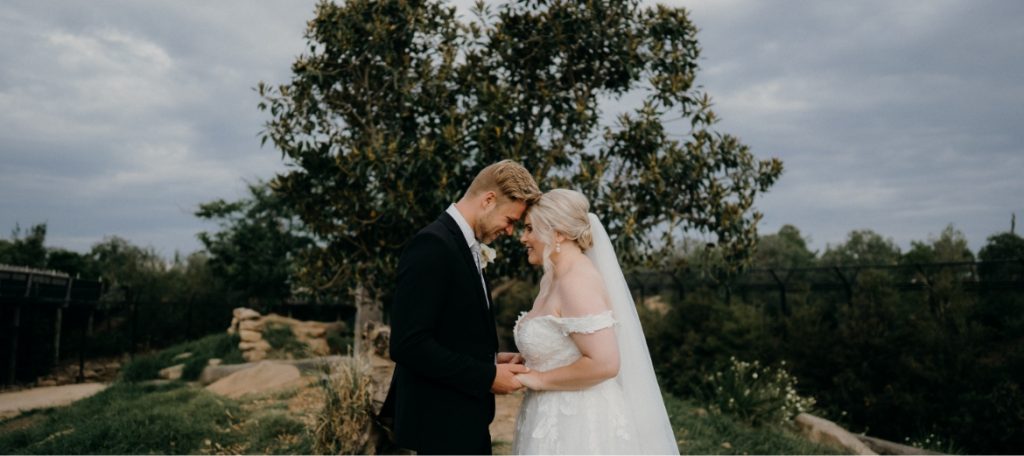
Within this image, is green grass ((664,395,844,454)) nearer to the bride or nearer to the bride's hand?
the bride

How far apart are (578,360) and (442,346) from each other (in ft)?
2.53

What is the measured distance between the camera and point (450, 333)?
10.2 feet

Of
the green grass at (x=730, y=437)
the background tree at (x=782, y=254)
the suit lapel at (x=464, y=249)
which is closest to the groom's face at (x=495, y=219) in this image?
the suit lapel at (x=464, y=249)

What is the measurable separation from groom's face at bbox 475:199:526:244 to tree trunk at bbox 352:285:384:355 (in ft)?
21.4

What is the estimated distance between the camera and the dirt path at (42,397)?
1253cm

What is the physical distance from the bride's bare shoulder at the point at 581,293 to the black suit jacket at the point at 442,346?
0.44 meters

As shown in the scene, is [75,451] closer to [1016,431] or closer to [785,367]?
[785,367]

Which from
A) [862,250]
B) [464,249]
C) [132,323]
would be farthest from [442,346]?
[862,250]

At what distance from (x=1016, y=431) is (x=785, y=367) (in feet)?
10.9

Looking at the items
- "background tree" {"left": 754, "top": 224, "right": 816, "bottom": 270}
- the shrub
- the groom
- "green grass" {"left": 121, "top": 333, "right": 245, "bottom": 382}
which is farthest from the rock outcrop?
"background tree" {"left": 754, "top": 224, "right": 816, "bottom": 270}

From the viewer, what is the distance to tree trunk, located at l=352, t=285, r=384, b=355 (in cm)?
1012

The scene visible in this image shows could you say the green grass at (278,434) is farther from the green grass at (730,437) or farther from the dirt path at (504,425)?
the green grass at (730,437)

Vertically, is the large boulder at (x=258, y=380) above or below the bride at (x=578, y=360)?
below

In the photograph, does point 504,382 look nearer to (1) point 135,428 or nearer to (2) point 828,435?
(1) point 135,428
